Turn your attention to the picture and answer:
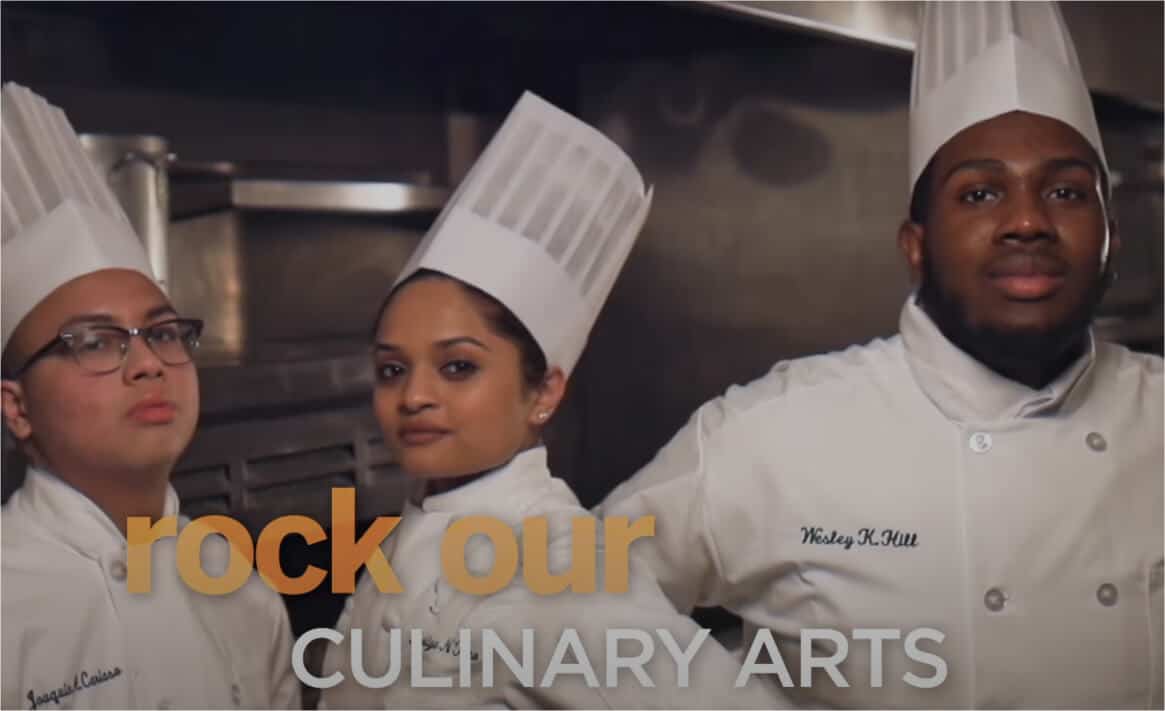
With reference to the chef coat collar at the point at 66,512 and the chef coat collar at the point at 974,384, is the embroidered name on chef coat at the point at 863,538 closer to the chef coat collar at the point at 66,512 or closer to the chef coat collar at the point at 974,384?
the chef coat collar at the point at 974,384

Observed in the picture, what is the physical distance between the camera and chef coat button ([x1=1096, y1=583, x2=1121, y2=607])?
0.82m

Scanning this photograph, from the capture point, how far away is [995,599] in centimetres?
83

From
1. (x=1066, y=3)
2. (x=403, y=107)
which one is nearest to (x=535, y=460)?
(x=403, y=107)

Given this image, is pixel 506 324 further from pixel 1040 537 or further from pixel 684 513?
pixel 1040 537

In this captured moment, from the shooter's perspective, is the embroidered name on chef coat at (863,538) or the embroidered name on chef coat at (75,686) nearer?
the embroidered name on chef coat at (75,686)

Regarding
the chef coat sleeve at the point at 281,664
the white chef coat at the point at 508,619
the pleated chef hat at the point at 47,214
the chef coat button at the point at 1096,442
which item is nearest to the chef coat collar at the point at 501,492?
the white chef coat at the point at 508,619

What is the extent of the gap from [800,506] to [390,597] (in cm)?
27

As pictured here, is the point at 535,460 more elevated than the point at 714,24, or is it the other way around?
the point at 714,24

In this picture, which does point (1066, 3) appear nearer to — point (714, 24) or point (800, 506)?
point (714, 24)

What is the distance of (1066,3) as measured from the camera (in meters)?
1.10

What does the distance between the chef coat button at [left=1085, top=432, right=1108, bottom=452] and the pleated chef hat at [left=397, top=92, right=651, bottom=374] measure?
1.08ft

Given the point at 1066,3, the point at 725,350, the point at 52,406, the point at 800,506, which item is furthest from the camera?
the point at 1066,3

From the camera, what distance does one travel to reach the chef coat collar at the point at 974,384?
829mm

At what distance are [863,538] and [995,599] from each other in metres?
0.09
